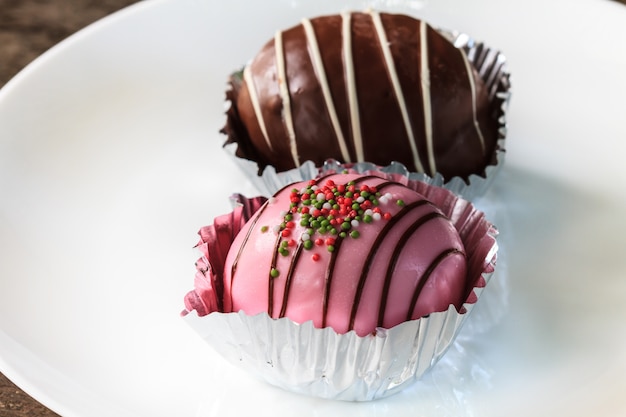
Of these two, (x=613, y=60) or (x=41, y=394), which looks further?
(x=613, y=60)

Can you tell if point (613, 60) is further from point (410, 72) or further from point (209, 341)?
point (209, 341)

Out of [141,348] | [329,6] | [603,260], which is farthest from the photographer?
[329,6]

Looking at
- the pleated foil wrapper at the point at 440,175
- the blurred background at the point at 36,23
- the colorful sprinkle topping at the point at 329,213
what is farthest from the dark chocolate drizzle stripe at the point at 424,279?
the blurred background at the point at 36,23

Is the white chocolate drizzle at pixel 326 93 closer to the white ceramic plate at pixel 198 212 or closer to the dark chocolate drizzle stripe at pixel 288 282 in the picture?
the white ceramic plate at pixel 198 212

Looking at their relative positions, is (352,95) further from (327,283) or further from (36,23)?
(36,23)

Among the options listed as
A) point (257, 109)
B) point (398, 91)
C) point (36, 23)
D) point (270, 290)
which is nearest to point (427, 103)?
point (398, 91)

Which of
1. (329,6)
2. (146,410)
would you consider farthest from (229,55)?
(146,410)

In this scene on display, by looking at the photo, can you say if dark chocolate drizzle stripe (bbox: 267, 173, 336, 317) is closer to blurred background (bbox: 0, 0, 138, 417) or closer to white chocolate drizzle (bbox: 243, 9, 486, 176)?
white chocolate drizzle (bbox: 243, 9, 486, 176)

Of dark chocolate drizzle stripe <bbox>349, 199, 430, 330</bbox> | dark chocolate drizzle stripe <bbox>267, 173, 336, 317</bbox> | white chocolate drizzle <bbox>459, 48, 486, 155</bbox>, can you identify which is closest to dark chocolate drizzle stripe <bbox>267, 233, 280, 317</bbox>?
dark chocolate drizzle stripe <bbox>267, 173, 336, 317</bbox>
